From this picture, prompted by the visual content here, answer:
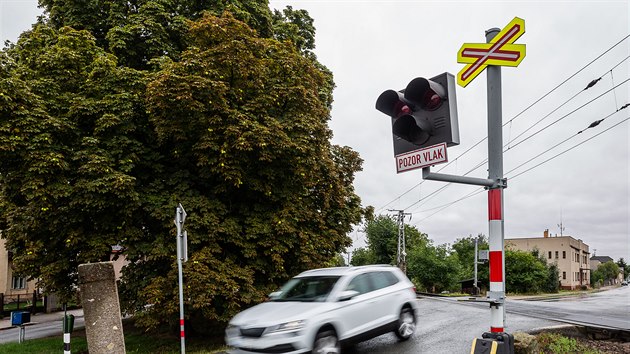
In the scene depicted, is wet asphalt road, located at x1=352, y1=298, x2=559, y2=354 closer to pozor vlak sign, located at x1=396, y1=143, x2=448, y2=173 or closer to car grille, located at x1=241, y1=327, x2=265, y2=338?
car grille, located at x1=241, y1=327, x2=265, y2=338

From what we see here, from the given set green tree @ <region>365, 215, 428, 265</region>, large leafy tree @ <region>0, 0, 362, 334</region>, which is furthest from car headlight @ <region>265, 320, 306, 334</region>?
green tree @ <region>365, 215, 428, 265</region>

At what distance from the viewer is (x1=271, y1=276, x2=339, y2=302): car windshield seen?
8.20 meters

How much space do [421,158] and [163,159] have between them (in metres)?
12.3

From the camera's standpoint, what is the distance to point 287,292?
8.88 meters

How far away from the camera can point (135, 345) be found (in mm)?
15047

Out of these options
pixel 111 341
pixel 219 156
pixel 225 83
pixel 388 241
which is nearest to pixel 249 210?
pixel 219 156

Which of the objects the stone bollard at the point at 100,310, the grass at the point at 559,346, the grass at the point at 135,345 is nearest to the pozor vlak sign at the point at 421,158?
the grass at the point at 559,346

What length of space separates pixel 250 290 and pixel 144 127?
5.89 meters

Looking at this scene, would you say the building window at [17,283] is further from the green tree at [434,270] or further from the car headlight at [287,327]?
the car headlight at [287,327]

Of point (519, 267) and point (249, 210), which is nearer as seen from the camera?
point (249, 210)

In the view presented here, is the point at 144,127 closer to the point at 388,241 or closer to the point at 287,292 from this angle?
the point at 287,292

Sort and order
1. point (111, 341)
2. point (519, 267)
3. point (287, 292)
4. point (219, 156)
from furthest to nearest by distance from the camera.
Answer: point (519, 267)
point (219, 156)
point (111, 341)
point (287, 292)

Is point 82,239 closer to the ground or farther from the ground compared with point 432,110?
closer to the ground

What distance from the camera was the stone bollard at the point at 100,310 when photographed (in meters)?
9.48
